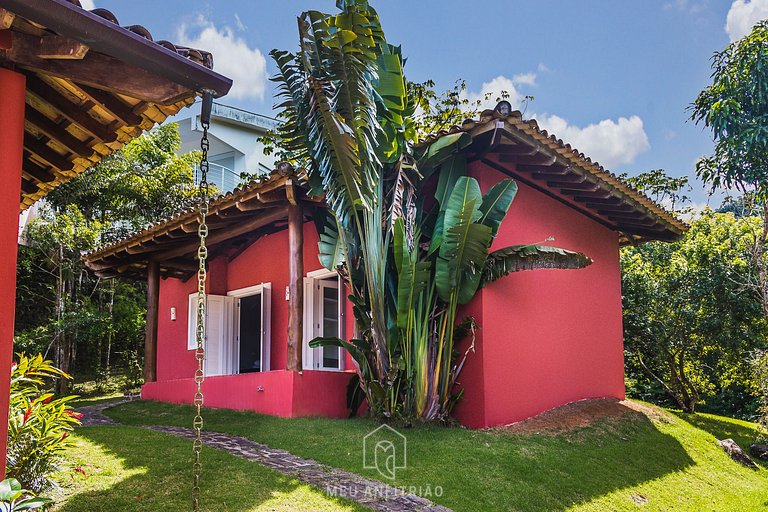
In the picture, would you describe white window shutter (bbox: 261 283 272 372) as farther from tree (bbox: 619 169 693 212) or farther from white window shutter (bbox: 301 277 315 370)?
tree (bbox: 619 169 693 212)

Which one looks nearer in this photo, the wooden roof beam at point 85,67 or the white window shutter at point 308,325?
the wooden roof beam at point 85,67

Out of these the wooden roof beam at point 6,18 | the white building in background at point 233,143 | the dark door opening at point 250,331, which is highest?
the white building in background at point 233,143

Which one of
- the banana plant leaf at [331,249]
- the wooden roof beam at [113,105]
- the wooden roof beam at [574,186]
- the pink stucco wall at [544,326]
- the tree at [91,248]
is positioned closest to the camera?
the wooden roof beam at [113,105]

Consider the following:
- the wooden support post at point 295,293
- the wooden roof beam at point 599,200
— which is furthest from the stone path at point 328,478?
the wooden roof beam at point 599,200

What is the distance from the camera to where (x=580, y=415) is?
8914mm

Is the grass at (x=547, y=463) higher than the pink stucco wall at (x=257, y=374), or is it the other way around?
the pink stucco wall at (x=257, y=374)

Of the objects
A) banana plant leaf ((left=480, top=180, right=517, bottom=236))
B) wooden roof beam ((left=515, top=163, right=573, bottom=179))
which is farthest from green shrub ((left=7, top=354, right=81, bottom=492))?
wooden roof beam ((left=515, top=163, right=573, bottom=179))

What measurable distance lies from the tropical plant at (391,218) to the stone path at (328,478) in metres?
1.54

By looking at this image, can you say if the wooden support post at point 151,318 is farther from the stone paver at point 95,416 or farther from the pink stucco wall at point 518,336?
the stone paver at point 95,416

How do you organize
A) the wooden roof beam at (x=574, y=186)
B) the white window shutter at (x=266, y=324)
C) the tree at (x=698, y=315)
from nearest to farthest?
the wooden roof beam at (x=574, y=186), the white window shutter at (x=266, y=324), the tree at (x=698, y=315)

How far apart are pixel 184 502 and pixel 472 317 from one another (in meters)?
4.31

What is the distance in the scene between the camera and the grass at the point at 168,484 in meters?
5.13

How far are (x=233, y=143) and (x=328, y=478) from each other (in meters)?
18.6

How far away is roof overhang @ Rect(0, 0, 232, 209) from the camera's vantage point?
304 centimetres
